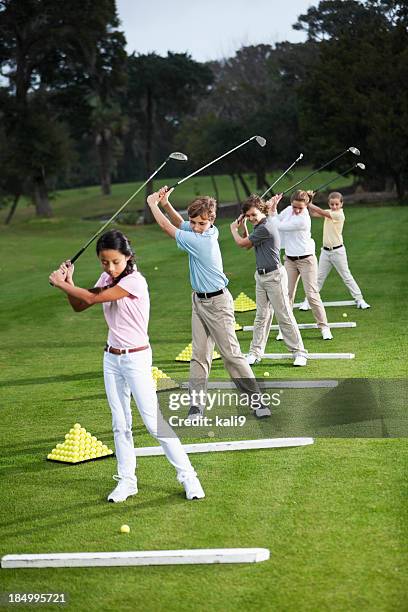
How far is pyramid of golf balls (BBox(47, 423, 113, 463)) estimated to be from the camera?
31.4 feet

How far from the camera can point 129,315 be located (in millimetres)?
8133

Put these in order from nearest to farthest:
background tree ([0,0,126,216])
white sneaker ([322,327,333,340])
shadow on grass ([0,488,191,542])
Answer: shadow on grass ([0,488,191,542]), white sneaker ([322,327,333,340]), background tree ([0,0,126,216])

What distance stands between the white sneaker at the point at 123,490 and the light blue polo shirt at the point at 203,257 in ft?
9.29

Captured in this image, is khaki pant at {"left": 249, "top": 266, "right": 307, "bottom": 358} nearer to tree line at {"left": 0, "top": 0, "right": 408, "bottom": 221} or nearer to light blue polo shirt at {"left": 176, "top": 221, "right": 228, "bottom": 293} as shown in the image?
light blue polo shirt at {"left": 176, "top": 221, "right": 228, "bottom": 293}

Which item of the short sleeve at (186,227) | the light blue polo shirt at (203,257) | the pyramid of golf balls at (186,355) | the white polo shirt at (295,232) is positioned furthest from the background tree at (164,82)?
the light blue polo shirt at (203,257)

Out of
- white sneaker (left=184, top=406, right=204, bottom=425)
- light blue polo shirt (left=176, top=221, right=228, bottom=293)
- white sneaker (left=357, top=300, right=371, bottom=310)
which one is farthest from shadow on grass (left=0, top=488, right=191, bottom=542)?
white sneaker (left=357, top=300, right=371, bottom=310)

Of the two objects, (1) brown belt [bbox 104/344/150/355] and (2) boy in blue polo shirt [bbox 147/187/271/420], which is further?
(2) boy in blue polo shirt [bbox 147/187/271/420]

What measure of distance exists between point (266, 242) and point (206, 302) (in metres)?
2.81

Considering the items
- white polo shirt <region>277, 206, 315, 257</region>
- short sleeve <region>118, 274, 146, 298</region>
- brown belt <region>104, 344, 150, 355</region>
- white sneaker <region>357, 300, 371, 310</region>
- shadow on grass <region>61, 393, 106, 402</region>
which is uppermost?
short sleeve <region>118, 274, 146, 298</region>

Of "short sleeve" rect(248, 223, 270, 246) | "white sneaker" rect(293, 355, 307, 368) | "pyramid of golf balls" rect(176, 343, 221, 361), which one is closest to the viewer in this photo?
"short sleeve" rect(248, 223, 270, 246)

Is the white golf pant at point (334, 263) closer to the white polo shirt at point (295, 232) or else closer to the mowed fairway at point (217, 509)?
the white polo shirt at point (295, 232)

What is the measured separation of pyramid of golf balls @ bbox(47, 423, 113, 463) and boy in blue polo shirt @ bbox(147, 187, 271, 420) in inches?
48.4

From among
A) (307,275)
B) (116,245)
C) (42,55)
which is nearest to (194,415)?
(116,245)

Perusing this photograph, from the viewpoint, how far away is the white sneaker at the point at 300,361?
13878mm
